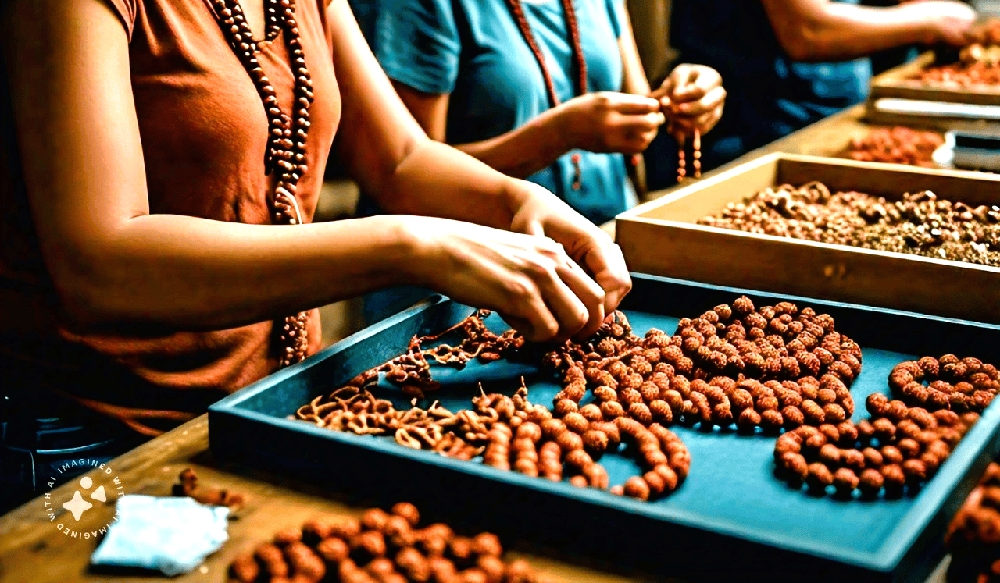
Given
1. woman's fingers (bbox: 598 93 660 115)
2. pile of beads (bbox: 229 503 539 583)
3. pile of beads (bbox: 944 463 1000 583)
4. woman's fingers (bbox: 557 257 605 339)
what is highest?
woman's fingers (bbox: 598 93 660 115)

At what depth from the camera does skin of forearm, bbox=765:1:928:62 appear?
125 inches

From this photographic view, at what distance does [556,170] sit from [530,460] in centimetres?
137

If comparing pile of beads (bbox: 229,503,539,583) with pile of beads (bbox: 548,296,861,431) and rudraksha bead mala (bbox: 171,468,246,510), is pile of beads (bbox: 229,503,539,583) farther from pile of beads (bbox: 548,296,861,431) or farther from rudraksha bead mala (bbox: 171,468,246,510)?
pile of beads (bbox: 548,296,861,431)

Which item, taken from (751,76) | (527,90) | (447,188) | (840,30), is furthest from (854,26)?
(447,188)

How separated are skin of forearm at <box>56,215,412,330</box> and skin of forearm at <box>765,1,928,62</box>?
2.35 meters

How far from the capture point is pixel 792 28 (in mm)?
3158

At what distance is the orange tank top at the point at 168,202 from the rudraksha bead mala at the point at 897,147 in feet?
5.20

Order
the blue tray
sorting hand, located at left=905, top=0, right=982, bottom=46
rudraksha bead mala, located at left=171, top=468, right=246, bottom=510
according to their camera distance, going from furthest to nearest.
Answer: sorting hand, located at left=905, top=0, right=982, bottom=46 → rudraksha bead mala, located at left=171, top=468, right=246, bottom=510 → the blue tray

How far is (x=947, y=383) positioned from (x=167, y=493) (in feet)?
3.15

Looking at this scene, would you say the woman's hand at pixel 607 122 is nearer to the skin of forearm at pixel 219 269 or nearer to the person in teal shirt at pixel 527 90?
the person in teal shirt at pixel 527 90

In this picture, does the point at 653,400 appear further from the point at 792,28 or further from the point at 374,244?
the point at 792,28

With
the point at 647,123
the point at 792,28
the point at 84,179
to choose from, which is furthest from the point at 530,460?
the point at 792,28

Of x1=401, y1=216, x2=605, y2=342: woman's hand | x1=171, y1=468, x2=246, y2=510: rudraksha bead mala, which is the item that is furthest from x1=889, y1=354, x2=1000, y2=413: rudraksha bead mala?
x1=171, y1=468, x2=246, y2=510: rudraksha bead mala

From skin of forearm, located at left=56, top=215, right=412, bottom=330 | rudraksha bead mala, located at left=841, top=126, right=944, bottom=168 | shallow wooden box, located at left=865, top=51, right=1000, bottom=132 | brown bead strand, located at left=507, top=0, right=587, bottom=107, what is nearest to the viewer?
skin of forearm, located at left=56, top=215, right=412, bottom=330
